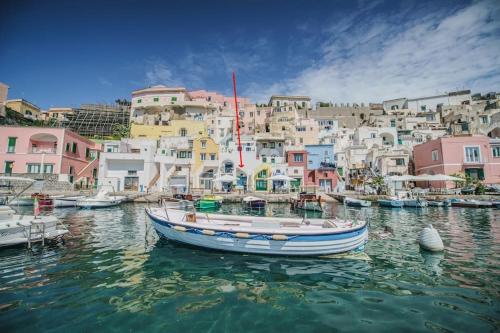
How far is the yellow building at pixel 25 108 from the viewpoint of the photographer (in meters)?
58.4

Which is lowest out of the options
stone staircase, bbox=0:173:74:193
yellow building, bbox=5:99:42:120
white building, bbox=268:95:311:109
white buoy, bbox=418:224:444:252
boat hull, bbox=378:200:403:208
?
white buoy, bbox=418:224:444:252

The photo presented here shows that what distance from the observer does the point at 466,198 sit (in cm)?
3020

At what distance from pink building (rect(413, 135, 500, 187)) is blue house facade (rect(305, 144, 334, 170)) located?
16768mm

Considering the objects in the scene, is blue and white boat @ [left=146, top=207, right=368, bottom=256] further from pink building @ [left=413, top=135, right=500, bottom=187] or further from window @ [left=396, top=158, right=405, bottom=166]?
window @ [left=396, top=158, right=405, bottom=166]

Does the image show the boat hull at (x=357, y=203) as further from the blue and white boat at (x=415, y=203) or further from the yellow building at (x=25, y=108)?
the yellow building at (x=25, y=108)

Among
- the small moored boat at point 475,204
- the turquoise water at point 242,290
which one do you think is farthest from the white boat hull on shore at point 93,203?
the small moored boat at point 475,204

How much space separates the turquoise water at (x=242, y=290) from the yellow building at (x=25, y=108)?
6930cm

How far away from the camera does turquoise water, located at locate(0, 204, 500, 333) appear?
5.34m

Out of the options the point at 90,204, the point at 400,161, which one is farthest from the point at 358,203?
the point at 90,204

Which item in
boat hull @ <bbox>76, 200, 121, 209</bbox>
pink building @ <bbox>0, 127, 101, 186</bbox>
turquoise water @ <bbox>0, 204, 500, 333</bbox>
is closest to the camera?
turquoise water @ <bbox>0, 204, 500, 333</bbox>

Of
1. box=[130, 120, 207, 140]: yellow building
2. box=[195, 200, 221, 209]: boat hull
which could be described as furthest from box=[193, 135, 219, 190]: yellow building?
box=[195, 200, 221, 209]: boat hull

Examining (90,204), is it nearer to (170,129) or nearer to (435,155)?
(170,129)

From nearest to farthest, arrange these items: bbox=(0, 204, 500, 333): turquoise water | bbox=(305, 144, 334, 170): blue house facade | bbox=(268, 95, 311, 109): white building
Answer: bbox=(0, 204, 500, 333): turquoise water < bbox=(305, 144, 334, 170): blue house facade < bbox=(268, 95, 311, 109): white building

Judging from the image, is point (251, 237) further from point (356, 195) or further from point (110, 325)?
point (356, 195)
